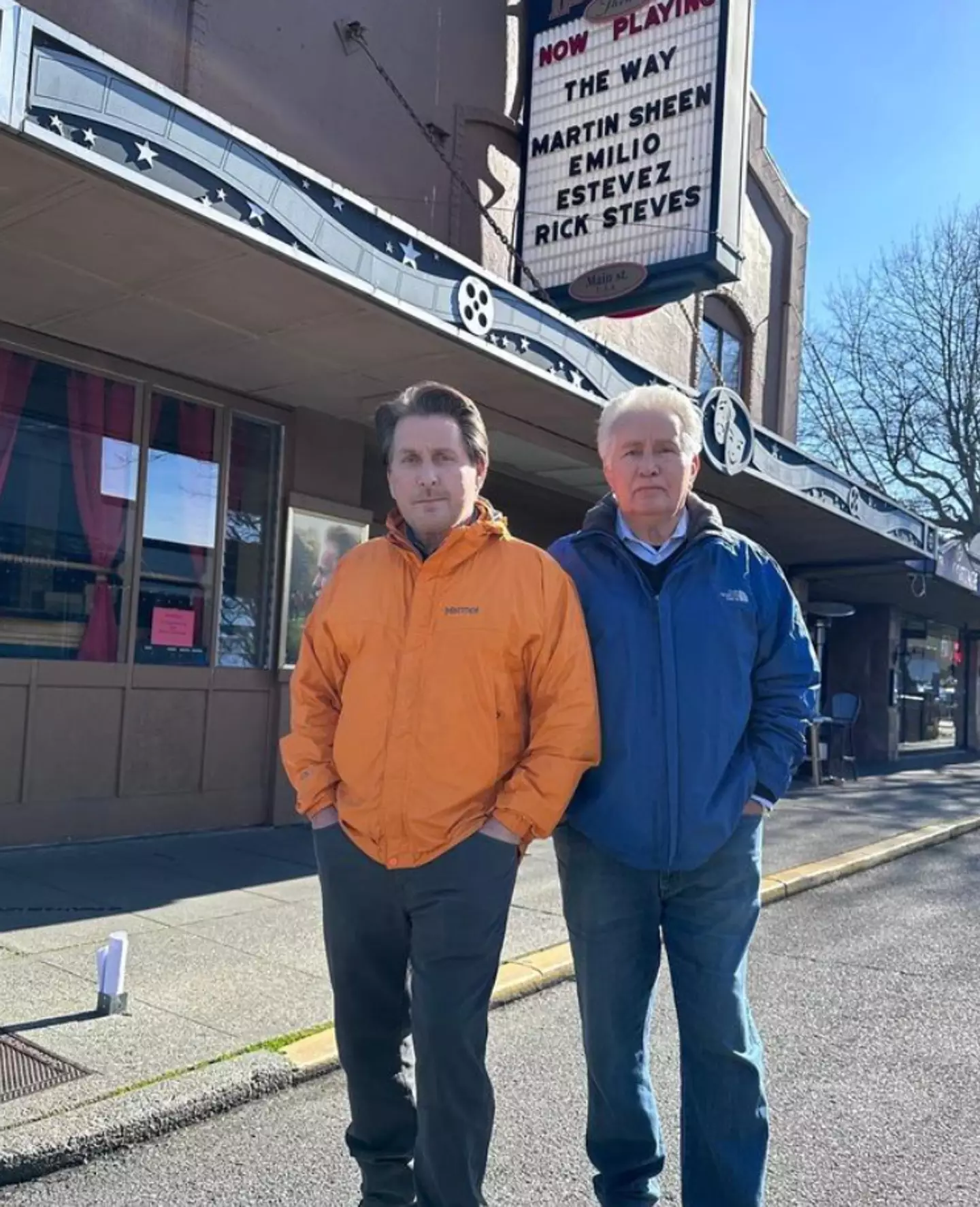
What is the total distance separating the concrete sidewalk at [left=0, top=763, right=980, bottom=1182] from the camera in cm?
389

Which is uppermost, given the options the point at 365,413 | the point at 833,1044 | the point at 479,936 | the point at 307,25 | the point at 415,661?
the point at 307,25

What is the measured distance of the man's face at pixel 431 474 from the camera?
2.67 metres

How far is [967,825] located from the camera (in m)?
10.9

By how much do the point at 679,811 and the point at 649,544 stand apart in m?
0.68

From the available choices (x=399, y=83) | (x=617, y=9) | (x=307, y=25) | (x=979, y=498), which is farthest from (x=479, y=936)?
(x=979, y=498)

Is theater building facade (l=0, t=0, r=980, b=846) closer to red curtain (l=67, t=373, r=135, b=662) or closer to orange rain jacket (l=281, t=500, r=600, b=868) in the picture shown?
red curtain (l=67, t=373, r=135, b=662)

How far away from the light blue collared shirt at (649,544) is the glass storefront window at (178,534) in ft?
19.0

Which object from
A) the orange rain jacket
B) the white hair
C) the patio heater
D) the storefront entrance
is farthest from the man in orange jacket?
the storefront entrance

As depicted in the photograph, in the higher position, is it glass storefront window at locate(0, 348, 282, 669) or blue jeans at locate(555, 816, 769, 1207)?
glass storefront window at locate(0, 348, 282, 669)

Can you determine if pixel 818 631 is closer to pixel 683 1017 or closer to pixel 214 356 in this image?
pixel 214 356

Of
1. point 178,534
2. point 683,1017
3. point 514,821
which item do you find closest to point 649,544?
point 514,821

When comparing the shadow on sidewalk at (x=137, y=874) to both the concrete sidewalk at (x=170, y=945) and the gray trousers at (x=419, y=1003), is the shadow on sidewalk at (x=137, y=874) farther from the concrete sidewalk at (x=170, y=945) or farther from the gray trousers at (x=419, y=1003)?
the gray trousers at (x=419, y=1003)

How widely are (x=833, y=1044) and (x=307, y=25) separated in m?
7.62

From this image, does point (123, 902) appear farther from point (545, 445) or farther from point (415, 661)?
point (545, 445)
